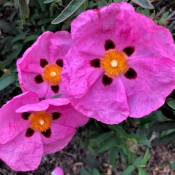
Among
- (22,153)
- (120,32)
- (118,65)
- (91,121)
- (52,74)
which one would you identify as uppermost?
(120,32)

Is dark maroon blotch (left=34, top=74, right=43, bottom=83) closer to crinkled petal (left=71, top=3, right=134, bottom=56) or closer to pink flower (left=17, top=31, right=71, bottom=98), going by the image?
pink flower (left=17, top=31, right=71, bottom=98)

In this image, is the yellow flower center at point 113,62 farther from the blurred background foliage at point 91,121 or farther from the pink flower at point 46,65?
the blurred background foliage at point 91,121

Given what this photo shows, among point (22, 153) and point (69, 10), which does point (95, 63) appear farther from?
point (22, 153)

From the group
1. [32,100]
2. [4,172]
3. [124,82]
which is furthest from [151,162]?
[32,100]

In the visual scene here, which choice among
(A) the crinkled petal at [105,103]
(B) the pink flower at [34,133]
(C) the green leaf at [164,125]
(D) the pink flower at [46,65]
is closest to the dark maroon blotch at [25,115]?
(B) the pink flower at [34,133]

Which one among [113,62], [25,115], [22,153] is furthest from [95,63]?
[22,153]

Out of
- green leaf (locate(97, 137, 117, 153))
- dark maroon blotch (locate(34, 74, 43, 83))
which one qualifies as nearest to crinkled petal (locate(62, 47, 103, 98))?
dark maroon blotch (locate(34, 74, 43, 83))

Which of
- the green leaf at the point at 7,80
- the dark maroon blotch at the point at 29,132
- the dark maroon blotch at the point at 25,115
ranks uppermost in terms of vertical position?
the dark maroon blotch at the point at 25,115
